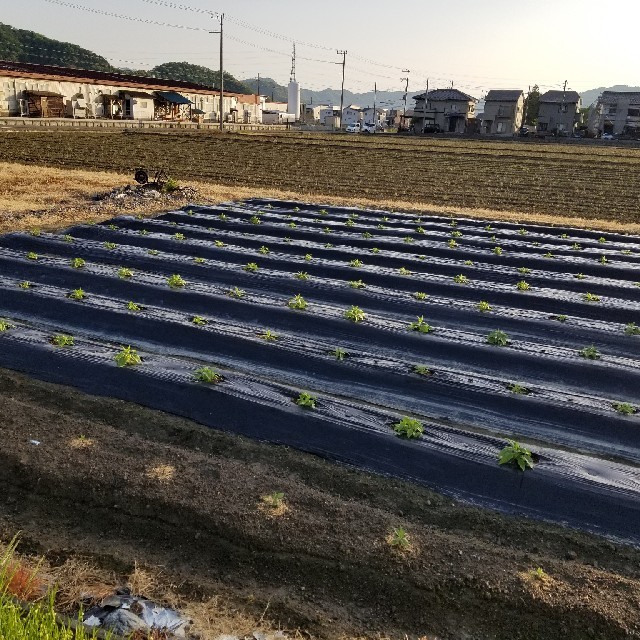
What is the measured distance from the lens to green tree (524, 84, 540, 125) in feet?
301

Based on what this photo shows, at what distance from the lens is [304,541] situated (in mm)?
4266

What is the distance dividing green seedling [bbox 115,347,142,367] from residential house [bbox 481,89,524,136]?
83.0 metres

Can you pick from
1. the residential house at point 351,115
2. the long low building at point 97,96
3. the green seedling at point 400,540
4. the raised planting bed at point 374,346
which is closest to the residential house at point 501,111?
the long low building at point 97,96

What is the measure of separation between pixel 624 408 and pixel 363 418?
294cm

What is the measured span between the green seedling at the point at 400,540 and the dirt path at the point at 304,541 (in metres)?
0.06

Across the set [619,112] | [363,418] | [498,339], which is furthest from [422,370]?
[619,112]

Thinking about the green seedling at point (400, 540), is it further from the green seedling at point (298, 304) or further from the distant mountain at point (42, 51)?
the distant mountain at point (42, 51)

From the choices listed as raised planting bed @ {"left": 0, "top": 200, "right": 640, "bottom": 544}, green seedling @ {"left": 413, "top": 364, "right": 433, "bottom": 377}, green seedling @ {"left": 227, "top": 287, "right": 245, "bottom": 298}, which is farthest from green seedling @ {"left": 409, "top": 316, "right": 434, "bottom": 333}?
green seedling @ {"left": 227, "top": 287, "right": 245, "bottom": 298}

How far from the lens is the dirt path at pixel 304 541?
379 cm

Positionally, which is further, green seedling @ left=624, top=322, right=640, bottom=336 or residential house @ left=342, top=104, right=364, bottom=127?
residential house @ left=342, top=104, right=364, bottom=127

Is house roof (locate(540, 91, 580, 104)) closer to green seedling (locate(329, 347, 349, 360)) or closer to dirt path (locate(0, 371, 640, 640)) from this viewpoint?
green seedling (locate(329, 347, 349, 360))

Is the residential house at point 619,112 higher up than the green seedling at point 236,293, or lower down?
higher up

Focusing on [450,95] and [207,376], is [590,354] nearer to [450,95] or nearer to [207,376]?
[207,376]

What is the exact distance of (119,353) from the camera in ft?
22.7
